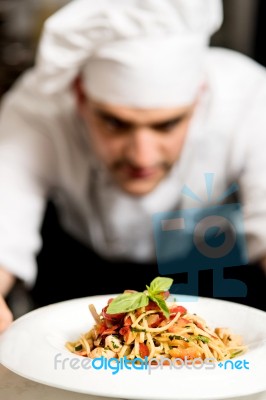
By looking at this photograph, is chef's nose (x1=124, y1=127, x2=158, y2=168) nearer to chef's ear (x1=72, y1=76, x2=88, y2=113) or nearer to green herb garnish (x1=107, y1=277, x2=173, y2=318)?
chef's ear (x1=72, y1=76, x2=88, y2=113)

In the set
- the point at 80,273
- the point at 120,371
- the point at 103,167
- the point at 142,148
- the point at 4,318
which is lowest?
the point at 80,273

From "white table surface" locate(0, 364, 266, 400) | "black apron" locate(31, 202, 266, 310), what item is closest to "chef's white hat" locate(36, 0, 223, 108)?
"black apron" locate(31, 202, 266, 310)

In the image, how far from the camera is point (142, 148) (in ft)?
4.74

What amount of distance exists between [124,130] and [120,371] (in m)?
0.84

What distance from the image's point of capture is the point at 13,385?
2.62 ft

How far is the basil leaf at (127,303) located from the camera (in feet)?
2.51

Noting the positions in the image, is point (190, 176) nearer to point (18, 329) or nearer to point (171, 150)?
point (171, 150)

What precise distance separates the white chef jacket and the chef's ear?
113 millimetres

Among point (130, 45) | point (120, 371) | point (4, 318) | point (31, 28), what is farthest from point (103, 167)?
point (31, 28)

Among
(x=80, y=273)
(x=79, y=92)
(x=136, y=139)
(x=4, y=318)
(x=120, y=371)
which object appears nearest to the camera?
(x=120, y=371)

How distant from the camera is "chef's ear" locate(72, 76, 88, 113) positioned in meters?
1.57

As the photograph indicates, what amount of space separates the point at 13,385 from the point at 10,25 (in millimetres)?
2262

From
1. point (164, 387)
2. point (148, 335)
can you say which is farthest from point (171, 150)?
point (164, 387)

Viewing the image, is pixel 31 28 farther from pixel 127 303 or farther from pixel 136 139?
pixel 127 303
